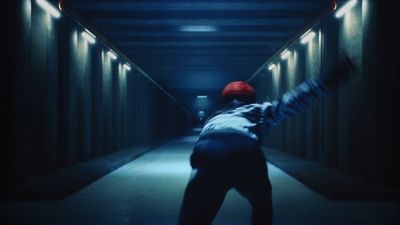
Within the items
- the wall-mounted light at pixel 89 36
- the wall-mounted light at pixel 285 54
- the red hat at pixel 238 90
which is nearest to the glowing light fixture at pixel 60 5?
the wall-mounted light at pixel 89 36

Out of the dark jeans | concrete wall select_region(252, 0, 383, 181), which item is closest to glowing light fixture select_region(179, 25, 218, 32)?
concrete wall select_region(252, 0, 383, 181)

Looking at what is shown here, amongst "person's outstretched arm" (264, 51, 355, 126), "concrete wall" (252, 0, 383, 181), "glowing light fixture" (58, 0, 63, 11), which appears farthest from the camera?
"glowing light fixture" (58, 0, 63, 11)

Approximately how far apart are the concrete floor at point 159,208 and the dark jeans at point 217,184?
A: 4201mm

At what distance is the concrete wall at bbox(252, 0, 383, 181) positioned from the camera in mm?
13125

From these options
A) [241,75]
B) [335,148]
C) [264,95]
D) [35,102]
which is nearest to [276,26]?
[335,148]

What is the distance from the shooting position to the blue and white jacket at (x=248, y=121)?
4.40 metres

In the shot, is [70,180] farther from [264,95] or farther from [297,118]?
[264,95]

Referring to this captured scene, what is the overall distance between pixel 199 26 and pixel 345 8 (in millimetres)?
6150

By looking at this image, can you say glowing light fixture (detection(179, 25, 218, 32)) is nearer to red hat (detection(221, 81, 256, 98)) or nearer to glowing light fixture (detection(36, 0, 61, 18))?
glowing light fixture (detection(36, 0, 61, 18))

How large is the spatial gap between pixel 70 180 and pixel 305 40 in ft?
36.9

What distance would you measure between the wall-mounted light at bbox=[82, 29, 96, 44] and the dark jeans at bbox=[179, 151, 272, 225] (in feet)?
52.3

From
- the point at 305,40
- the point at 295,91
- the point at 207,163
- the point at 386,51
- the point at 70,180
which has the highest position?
the point at 305,40

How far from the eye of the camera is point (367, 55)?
43.5 ft

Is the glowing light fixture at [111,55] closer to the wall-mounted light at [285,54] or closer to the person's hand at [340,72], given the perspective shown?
the wall-mounted light at [285,54]
